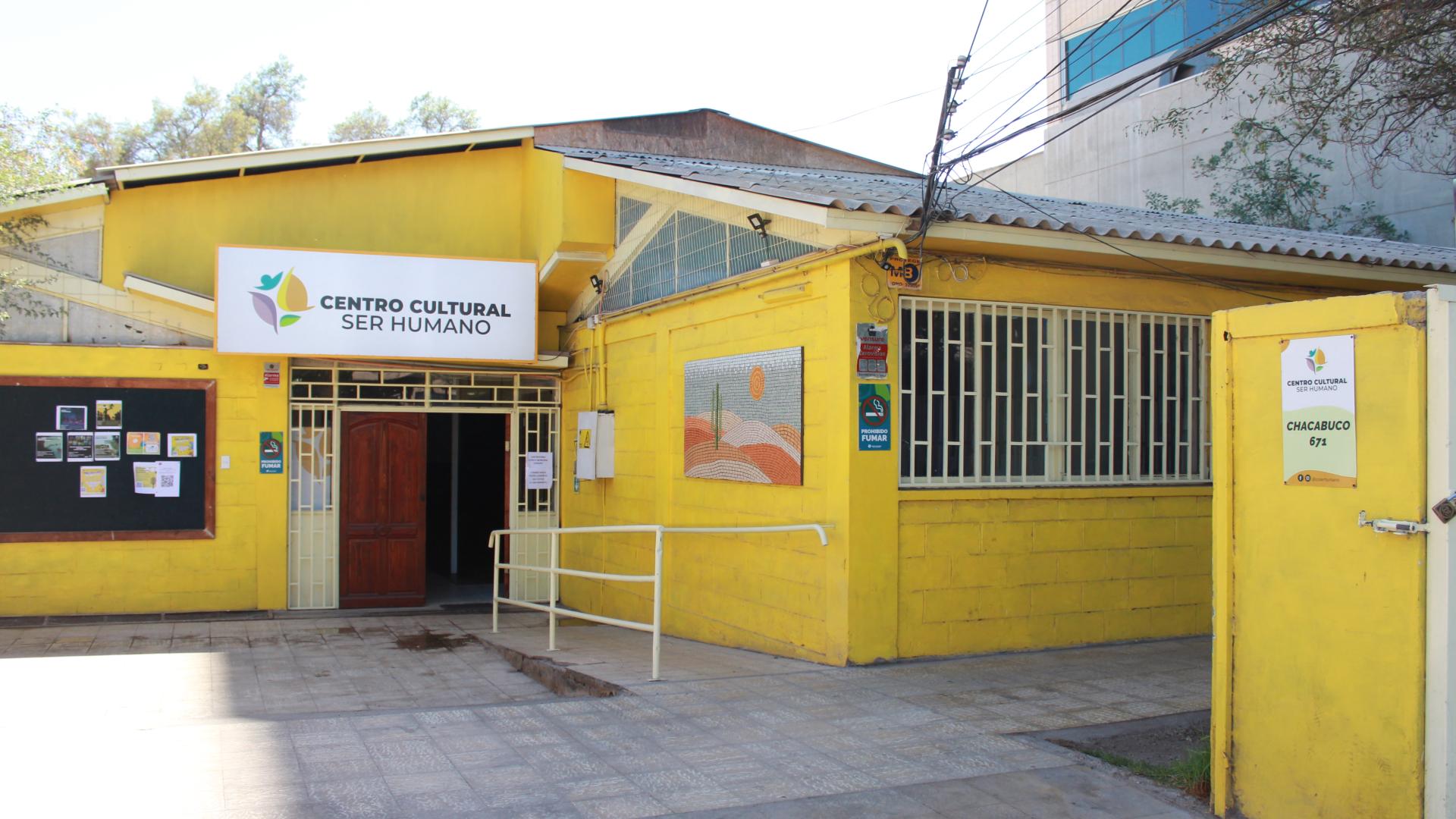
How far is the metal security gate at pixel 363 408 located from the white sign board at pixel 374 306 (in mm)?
907

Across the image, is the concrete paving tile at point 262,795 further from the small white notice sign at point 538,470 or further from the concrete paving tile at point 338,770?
the small white notice sign at point 538,470

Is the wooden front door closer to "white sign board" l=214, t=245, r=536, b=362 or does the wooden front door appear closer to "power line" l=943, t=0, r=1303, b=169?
"white sign board" l=214, t=245, r=536, b=362

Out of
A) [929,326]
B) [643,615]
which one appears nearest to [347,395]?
[643,615]

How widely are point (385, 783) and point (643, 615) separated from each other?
19.1 ft

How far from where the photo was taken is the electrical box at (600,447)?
11.2 meters

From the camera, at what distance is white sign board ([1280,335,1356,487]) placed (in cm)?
393

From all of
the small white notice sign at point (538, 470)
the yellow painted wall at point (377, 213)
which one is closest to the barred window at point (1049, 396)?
the yellow painted wall at point (377, 213)

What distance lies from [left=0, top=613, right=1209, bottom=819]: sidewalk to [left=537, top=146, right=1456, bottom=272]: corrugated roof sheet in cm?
295

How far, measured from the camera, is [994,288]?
7633 millimetres

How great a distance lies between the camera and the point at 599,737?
18.1 ft

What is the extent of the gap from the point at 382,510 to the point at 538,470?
1.82 m

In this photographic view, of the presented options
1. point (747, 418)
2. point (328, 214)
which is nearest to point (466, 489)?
point (328, 214)

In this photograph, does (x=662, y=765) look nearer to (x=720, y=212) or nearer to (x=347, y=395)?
(x=720, y=212)

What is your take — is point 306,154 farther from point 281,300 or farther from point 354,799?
point 354,799
